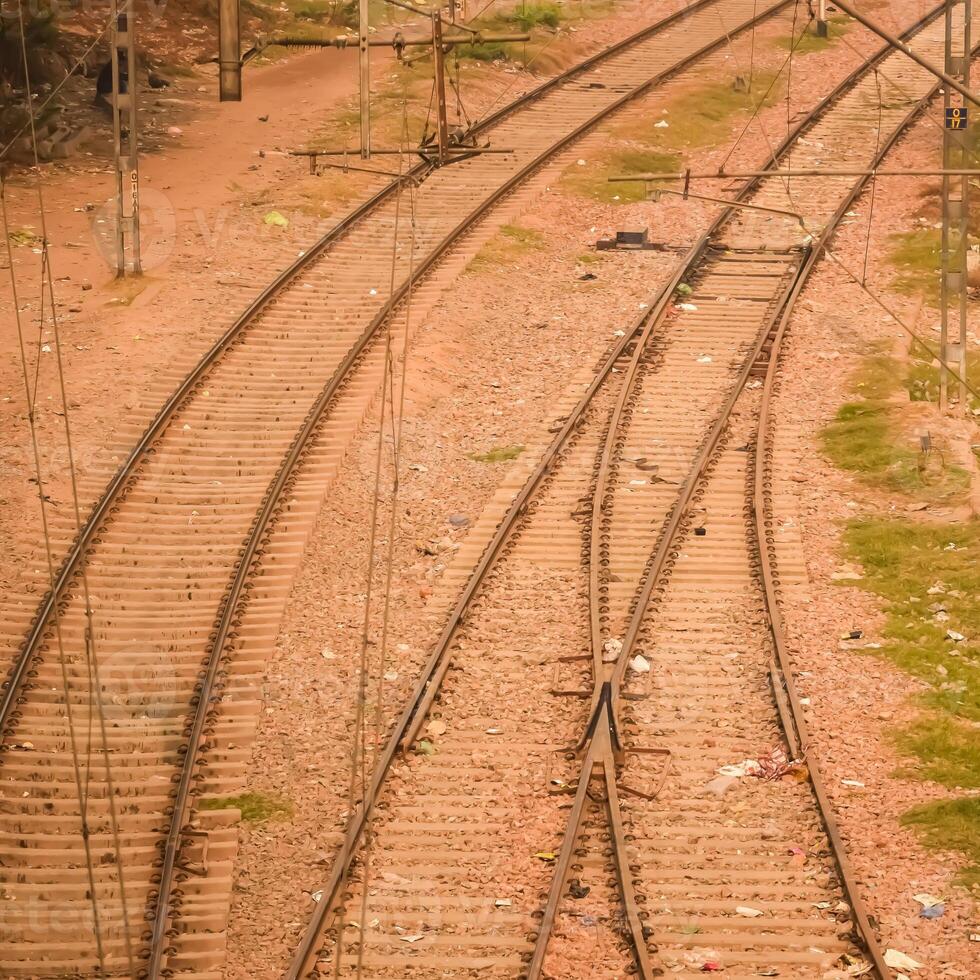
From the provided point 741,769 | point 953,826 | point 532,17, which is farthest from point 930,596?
point 532,17

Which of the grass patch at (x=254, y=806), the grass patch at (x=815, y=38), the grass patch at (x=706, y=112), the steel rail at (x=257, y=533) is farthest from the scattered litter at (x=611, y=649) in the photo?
the grass patch at (x=815, y=38)

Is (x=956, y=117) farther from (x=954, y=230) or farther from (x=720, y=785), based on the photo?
(x=720, y=785)

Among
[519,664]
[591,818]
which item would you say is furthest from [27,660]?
[591,818]

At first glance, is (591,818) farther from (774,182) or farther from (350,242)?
(774,182)

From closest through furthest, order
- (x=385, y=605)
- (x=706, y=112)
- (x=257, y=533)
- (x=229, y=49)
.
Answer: (x=385, y=605)
(x=257, y=533)
(x=229, y=49)
(x=706, y=112)

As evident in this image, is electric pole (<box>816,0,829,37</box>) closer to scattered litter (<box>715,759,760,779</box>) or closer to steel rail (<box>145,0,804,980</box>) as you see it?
steel rail (<box>145,0,804,980</box>)

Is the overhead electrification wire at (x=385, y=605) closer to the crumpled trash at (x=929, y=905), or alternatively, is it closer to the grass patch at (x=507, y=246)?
the grass patch at (x=507, y=246)
